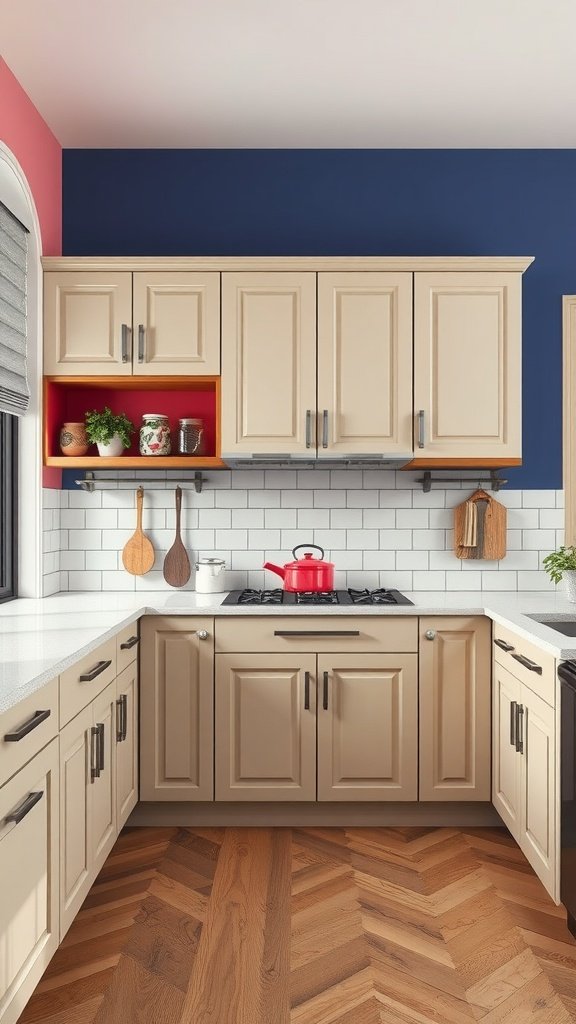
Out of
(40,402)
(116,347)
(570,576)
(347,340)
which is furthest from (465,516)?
(40,402)

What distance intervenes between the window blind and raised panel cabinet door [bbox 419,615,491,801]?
1903 mm

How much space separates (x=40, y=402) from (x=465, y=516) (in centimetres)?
200

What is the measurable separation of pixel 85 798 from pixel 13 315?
1913 mm

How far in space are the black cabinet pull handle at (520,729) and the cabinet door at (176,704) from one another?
1197 millimetres

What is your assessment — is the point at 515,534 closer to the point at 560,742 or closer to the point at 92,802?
the point at 560,742

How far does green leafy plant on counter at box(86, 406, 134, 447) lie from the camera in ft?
11.0

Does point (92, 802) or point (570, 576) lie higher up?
point (570, 576)

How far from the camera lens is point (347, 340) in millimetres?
3252

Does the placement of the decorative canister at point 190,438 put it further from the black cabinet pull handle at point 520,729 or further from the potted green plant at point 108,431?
the black cabinet pull handle at point 520,729

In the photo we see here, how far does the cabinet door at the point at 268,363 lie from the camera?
3.25 m

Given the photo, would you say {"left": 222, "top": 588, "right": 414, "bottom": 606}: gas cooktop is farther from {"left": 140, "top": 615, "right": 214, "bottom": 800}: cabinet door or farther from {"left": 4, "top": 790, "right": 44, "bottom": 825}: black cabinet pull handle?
{"left": 4, "top": 790, "right": 44, "bottom": 825}: black cabinet pull handle

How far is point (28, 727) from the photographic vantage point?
175 centimetres

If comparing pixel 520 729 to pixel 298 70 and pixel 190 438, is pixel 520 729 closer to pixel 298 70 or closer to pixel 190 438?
pixel 190 438

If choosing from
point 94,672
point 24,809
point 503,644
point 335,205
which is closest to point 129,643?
point 94,672
